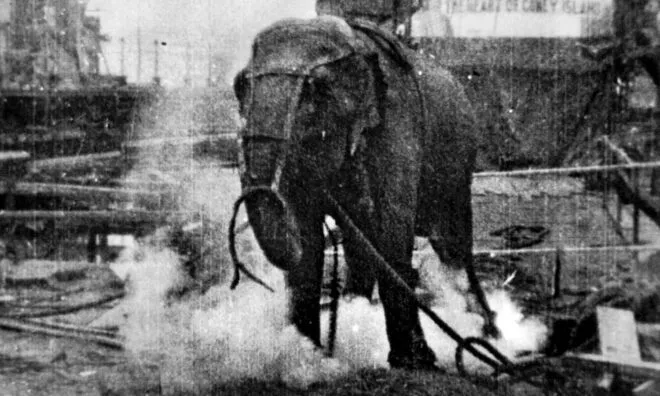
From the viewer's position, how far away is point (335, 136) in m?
4.76

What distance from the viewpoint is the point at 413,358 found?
5.12 metres

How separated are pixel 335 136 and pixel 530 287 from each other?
7.91 ft

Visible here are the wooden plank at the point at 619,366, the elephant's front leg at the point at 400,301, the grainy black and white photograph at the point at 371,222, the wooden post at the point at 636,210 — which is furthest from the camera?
the wooden post at the point at 636,210

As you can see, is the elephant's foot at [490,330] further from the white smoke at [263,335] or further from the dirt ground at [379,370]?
the dirt ground at [379,370]

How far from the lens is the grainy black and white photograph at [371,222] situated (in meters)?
4.73

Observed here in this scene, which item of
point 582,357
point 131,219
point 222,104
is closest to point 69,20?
point 222,104

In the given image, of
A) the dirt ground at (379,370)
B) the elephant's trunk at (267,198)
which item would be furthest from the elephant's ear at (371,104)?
the dirt ground at (379,370)

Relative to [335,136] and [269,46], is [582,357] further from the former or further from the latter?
[269,46]

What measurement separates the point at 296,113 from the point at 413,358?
2006 mm

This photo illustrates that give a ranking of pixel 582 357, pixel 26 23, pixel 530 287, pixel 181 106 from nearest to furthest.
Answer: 1. pixel 582 357
2. pixel 530 287
3. pixel 26 23
4. pixel 181 106

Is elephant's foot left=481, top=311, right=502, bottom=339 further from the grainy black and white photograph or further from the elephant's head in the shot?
the elephant's head

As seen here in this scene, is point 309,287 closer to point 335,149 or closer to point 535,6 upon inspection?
point 335,149

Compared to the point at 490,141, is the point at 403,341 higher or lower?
lower

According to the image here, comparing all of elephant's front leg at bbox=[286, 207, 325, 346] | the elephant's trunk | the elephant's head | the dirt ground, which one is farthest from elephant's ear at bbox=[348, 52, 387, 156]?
the dirt ground
